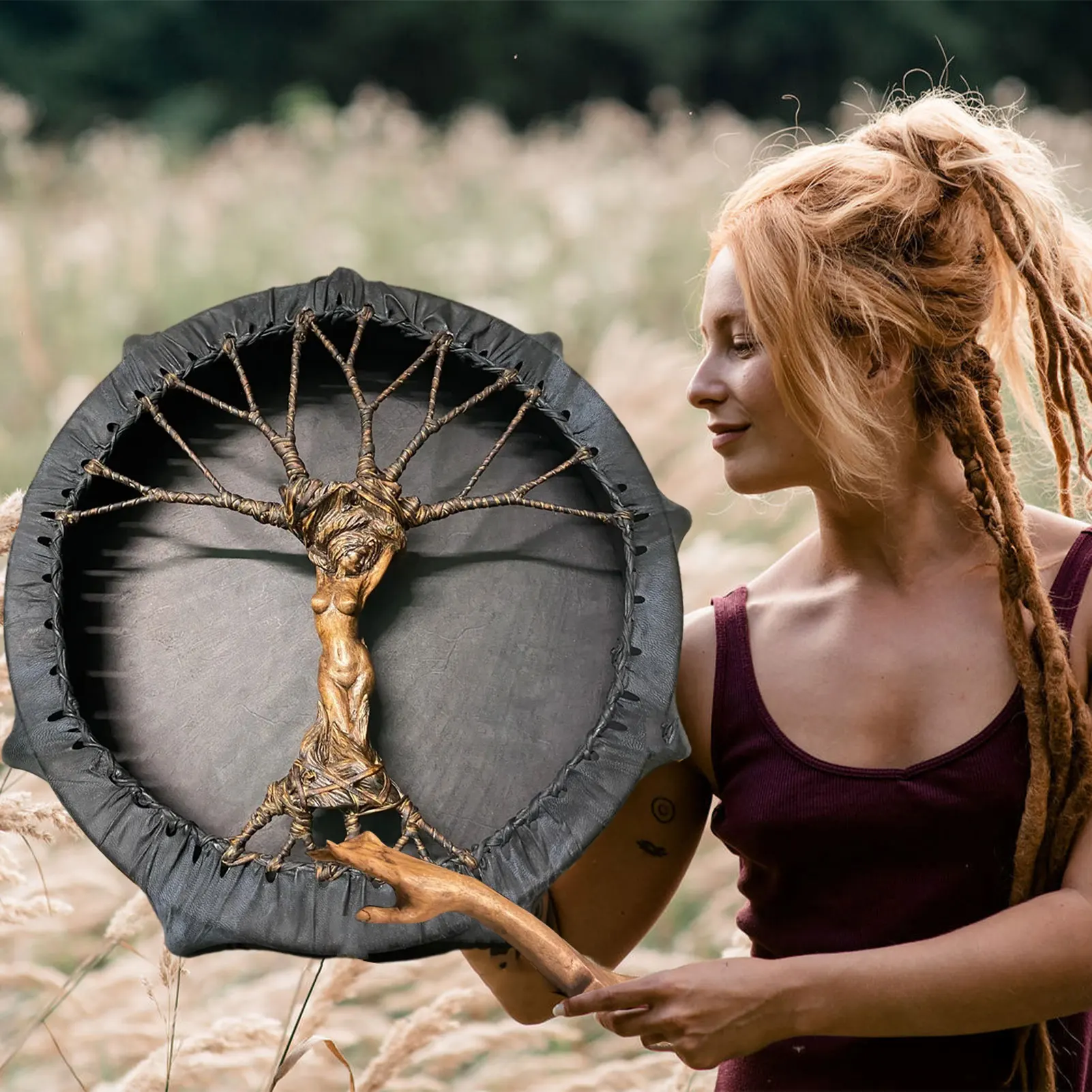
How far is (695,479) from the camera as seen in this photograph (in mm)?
1908

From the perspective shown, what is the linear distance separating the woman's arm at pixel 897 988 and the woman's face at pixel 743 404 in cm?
35

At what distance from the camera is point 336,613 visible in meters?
0.92

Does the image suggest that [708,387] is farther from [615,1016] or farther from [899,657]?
[615,1016]

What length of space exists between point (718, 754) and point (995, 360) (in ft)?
1.37

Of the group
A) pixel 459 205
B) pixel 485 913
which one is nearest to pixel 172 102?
pixel 459 205

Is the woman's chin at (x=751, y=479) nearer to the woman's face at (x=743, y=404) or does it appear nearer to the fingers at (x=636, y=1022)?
the woman's face at (x=743, y=404)

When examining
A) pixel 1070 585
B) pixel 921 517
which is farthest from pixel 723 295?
pixel 1070 585

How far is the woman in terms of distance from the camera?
38.0 inches

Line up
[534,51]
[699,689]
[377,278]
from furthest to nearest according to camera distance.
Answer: [534,51] → [377,278] → [699,689]

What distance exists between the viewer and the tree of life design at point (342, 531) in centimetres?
91

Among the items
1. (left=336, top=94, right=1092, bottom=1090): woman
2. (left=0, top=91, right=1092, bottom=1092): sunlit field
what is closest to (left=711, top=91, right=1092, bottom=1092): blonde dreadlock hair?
(left=336, top=94, right=1092, bottom=1090): woman

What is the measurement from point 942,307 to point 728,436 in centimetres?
20

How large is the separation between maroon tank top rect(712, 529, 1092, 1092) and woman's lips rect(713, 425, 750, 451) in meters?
0.23

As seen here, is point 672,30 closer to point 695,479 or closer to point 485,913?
point 695,479
